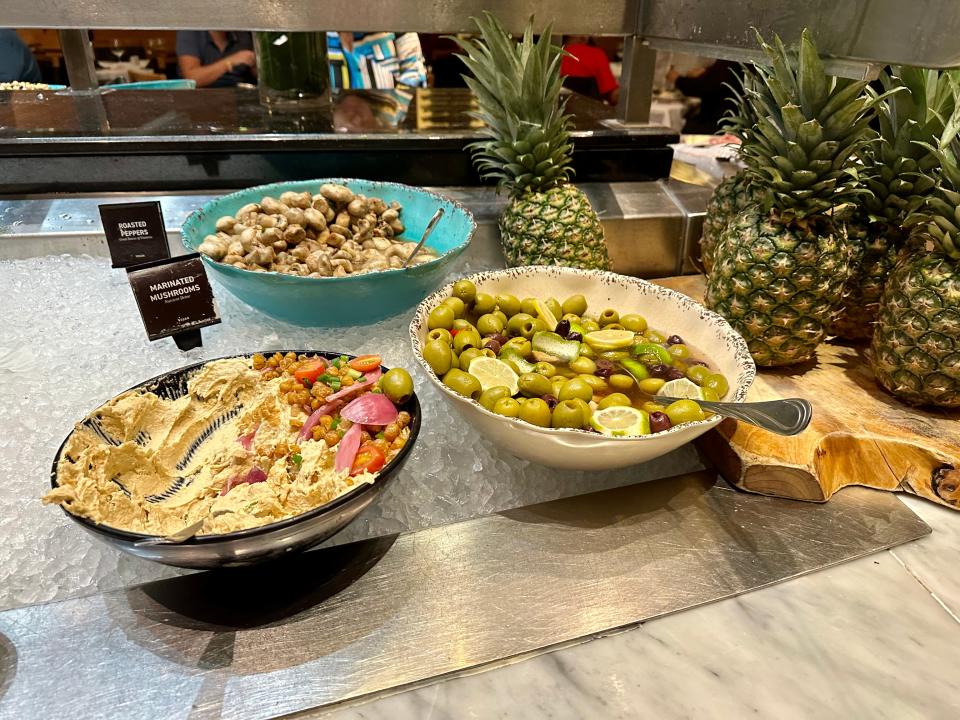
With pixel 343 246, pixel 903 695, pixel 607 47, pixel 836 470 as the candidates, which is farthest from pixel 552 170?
pixel 607 47

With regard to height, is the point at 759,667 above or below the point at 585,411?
below

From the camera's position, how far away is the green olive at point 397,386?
1056 mm

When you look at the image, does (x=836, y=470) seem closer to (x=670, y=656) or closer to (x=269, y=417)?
(x=670, y=656)

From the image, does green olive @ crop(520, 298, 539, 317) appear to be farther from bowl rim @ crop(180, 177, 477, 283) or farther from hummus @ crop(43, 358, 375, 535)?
hummus @ crop(43, 358, 375, 535)

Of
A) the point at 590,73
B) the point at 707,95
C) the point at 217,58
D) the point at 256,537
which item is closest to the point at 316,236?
the point at 256,537

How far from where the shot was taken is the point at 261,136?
1771 mm

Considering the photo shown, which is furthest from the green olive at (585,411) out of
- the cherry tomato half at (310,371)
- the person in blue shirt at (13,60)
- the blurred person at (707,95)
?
the blurred person at (707,95)

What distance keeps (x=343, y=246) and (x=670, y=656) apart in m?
1.16

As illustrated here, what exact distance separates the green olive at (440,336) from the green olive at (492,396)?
0.48ft

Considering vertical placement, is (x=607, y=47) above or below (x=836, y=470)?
above

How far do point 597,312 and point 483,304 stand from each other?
0.27m

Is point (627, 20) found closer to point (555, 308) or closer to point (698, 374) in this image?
point (555, 308)

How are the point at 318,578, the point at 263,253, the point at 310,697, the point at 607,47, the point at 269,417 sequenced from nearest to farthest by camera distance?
the point at 310,697 → the point at 318,578 → the point at 269,417 → the point at 263,253 → the point at 607,47

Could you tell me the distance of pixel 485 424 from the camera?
3.43ft
